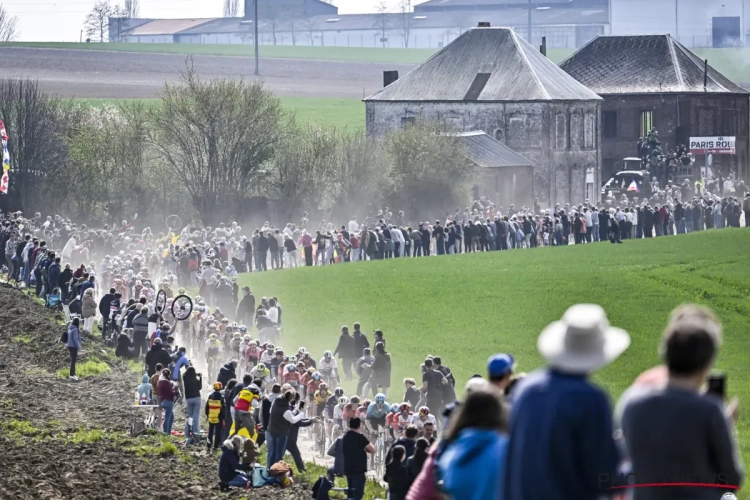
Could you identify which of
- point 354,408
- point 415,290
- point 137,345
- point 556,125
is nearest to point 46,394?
point 137,345

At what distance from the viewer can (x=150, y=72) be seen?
364 ft

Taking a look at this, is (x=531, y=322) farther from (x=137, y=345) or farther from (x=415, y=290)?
(x=137, y=345)

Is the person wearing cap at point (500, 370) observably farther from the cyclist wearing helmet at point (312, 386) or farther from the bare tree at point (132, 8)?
the bare tree at point (132, 8)

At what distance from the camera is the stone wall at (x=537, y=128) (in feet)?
243

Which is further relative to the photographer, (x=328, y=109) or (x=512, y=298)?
(x=328, y=109)

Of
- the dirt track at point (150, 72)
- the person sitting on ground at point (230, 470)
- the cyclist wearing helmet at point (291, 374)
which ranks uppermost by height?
the dirt track at point (150, 72)

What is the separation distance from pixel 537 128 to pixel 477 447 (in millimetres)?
68613

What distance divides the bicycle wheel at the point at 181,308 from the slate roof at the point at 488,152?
38.9m

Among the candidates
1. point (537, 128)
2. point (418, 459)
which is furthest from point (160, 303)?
point (537, 128)

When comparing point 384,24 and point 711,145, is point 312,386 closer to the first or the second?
point 711,145

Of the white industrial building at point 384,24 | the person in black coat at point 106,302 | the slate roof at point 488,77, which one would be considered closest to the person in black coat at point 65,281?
the person in black coat at point 106,302

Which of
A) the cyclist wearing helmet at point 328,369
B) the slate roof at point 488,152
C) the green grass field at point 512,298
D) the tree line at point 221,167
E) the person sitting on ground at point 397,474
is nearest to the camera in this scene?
the person sitting on ground at point 397,474

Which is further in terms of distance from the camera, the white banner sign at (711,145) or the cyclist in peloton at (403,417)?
the white banner sign at (711,145)

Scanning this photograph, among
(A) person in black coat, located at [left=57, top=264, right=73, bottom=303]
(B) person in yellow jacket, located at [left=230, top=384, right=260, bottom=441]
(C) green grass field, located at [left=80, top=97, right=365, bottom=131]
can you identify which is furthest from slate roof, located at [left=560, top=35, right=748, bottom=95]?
(B) person in yellow jacket, located at [left=230, top=384, right=260, bottom=441]
